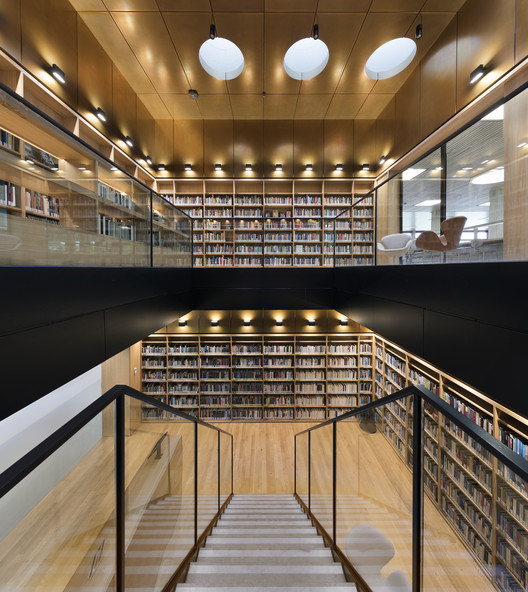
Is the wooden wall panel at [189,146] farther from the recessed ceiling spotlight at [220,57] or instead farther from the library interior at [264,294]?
the recessed ceiling spotlight at [220,57]

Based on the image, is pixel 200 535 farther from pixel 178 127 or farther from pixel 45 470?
pixel 178 127

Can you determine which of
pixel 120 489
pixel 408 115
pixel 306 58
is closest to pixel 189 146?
pixel 306 58

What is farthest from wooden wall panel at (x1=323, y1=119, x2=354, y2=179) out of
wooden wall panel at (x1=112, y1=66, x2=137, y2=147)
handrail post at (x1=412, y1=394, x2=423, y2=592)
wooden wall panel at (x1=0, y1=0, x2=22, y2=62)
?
handrail post at (x1=412, y1=394, x2=423, y2=592)

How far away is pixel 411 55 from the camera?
4.60 metres

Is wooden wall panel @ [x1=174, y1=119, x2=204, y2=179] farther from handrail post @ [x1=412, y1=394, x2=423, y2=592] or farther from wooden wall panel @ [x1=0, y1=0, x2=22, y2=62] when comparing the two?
handrail post @ [x1=412, y1=394, x2=423, y2=592]

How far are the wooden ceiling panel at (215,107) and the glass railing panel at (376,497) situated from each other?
20.3 ft

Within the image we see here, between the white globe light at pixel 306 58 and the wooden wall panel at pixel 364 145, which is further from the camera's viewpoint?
the wooden wall panel at pixel 364 145

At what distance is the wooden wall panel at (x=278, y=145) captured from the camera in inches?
267

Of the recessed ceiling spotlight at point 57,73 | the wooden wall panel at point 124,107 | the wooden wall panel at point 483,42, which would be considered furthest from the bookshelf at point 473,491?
the wooden wall panel at point 124,107

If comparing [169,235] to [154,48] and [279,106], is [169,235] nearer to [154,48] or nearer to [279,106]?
[154,48]

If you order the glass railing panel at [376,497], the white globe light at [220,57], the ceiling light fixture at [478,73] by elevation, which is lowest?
the glass railing panel at [376,497]

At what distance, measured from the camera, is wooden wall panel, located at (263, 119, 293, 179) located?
6.79 meters

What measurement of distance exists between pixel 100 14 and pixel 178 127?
2622mm

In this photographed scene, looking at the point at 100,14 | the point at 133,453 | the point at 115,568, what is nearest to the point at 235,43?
the point at 100,14
